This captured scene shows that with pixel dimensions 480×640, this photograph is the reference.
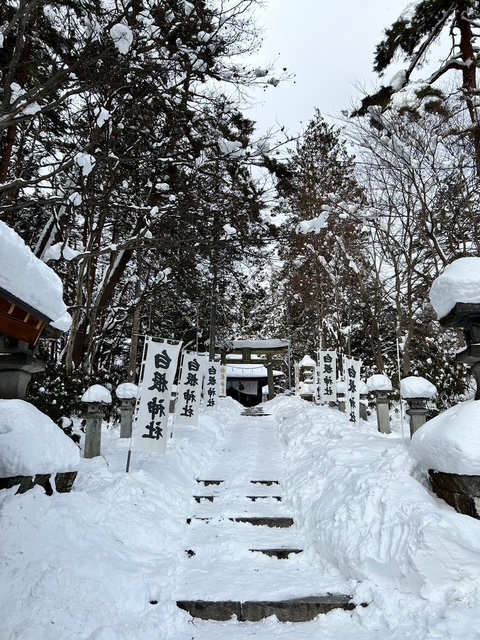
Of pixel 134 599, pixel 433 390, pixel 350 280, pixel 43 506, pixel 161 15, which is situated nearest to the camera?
pixel 134 599

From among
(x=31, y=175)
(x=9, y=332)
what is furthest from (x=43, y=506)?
(x=31, y=175)

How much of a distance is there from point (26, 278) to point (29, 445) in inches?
71.6

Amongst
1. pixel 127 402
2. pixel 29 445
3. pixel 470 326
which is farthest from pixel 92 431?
pixel 470 326

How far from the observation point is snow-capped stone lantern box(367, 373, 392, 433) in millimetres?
9797

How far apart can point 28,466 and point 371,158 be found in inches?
428

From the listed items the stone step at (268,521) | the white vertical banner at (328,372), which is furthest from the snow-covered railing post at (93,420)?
the white vertical banner at (328,372)

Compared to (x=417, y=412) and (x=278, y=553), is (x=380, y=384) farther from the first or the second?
(x=278, y=553)

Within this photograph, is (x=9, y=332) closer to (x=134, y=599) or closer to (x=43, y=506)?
(x=43, y=506)

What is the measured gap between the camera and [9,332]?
377 centimetres

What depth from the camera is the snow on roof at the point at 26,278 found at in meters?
2.99

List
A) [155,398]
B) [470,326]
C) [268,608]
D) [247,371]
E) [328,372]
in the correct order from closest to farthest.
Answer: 1. [268,608]
2. [470,326]
3. [155,398]
4. [328,372]
5. [247,371]

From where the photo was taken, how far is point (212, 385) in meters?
17.0

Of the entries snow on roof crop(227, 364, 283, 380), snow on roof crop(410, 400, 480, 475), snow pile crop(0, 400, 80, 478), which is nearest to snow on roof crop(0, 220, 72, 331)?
snow pile crop(0, 400, 80, 478)

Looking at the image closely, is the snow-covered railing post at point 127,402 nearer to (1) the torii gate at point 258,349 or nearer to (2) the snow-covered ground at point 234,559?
(2) the snow-covered ground at point 234,559
